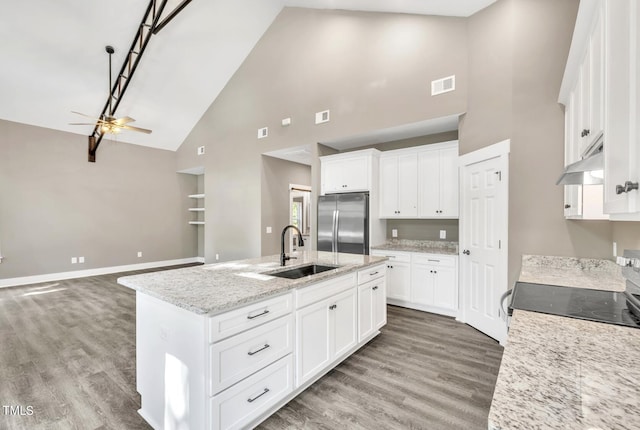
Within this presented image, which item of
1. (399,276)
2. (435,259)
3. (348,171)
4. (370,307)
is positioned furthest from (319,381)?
(348,171)

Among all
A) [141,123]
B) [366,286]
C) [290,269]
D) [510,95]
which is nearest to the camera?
[290,269]

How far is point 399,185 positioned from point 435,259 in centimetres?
129

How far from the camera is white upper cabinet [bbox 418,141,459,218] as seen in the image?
13.4 ft

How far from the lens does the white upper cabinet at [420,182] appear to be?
410cm

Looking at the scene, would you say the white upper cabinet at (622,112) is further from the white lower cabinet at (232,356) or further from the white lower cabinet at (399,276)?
the white lower cabinet at (399,276)

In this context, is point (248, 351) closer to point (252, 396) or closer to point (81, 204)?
point (252, 396)

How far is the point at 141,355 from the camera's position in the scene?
6.52 feet

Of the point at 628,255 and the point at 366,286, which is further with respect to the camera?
the point at 366,286

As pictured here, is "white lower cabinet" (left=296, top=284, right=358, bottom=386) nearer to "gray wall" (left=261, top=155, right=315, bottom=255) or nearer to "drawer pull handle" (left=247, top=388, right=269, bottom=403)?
"drawer pull handle" (left=247, top=388, right=269, bottom=403)

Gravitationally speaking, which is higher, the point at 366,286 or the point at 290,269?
the point at 290,269

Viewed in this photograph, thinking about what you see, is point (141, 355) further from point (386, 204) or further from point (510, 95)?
point (510, 95)

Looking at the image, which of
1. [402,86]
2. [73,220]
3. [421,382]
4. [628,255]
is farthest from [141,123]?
[628,255]

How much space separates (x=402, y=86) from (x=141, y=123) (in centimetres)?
610

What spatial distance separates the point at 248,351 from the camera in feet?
5.74
